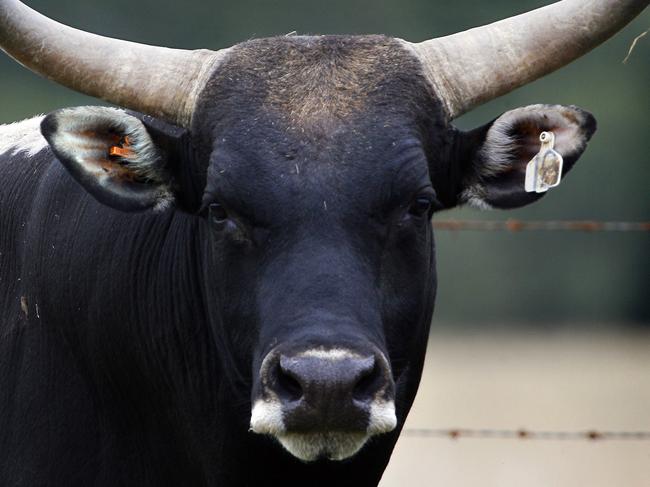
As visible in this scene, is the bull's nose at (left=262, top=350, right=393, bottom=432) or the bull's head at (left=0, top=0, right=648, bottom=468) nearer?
the bull's nose at (left=262, top=350, right=393, bottom=432)

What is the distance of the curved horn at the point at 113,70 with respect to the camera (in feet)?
17.7

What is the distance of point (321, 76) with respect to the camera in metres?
5.27

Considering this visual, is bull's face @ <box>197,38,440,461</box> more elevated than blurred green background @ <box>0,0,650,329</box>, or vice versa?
bull's face @ <box>197,38,440,461</box>

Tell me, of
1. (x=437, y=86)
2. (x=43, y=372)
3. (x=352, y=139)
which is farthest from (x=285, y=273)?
(x=43, y=372)

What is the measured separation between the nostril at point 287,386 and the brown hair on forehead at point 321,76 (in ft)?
3.33

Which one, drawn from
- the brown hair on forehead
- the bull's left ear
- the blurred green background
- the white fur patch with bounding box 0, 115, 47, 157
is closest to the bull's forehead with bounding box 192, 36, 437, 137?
the brown hair on forehead

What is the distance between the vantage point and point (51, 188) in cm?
606

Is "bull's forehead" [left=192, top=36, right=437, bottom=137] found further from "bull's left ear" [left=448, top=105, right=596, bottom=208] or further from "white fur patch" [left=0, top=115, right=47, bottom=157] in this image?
"white fur patch" [left=0, top=115, right=47, bottom=157]

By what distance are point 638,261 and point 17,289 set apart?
15950 millimetres

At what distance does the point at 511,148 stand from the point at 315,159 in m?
0.97

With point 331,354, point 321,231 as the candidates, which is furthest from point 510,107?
point 331,354

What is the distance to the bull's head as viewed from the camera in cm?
477

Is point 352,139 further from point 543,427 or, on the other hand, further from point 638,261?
point 638,261

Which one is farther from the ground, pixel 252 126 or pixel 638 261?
pixel 252 126
